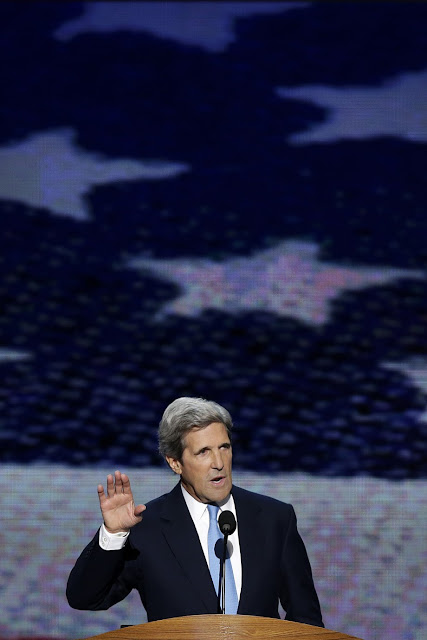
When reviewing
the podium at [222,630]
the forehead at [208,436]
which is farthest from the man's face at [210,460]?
the podium at [222,630]

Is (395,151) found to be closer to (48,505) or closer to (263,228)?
(263,228)

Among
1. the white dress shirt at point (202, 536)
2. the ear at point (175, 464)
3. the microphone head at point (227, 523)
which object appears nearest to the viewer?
the microphone head at point (227, 523)

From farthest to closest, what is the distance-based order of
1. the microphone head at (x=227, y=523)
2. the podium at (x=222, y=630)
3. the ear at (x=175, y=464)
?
the ear at (x=175, y=464), the microphone head at (x=227, y=523), the podium at (x=222, y=630)

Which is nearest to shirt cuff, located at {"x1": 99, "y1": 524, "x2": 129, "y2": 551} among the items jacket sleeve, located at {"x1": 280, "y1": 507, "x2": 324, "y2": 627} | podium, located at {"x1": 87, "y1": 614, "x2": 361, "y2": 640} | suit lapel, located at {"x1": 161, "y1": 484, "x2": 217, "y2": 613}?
suit lapel, located at {"x1": 161, "y1": 484, "x2": 217, "y2": 613}

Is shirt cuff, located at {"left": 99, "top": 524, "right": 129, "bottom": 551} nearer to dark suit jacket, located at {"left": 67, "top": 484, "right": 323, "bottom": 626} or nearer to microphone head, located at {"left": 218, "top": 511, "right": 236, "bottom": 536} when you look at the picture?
dark suit jacket, located at {"left": 67, "top": 484, "right": 323, "bottom": 626}

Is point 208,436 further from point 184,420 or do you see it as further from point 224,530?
point 224,530

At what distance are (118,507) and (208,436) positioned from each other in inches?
9.3

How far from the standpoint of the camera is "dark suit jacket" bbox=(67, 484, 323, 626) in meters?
1.63

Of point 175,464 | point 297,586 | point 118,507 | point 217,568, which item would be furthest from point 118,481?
point 297,586

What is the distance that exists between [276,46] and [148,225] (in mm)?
1149

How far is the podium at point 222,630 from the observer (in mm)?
1320

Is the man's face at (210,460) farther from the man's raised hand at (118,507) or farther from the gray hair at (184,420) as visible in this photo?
the man's raised hand at (118,507)

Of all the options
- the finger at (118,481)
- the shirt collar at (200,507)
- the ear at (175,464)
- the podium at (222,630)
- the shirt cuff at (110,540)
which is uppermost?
the ear at (175,464)

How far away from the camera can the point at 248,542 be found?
169 cm
